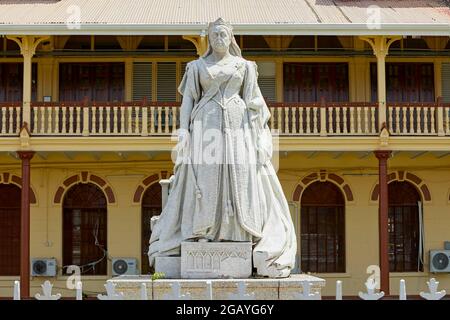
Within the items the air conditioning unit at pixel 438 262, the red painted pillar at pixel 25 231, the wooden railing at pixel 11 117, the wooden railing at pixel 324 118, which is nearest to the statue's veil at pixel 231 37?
the wooden railing at pixel 324 118

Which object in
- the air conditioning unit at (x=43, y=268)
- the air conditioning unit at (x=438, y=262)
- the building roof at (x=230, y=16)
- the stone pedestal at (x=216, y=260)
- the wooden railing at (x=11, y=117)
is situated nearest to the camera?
the stone pedestal at (x=216, y=260)

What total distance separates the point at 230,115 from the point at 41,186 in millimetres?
14601

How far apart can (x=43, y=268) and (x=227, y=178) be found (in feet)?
46.7

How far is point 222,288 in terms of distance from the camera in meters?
8.09

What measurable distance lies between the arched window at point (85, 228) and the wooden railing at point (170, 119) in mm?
2591

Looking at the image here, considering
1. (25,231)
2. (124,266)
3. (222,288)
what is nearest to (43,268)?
(124,266)

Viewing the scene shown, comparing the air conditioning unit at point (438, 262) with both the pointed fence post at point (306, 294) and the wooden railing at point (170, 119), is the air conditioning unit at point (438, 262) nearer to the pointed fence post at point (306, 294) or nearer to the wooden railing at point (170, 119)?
the wooden railing at point (170, 119)

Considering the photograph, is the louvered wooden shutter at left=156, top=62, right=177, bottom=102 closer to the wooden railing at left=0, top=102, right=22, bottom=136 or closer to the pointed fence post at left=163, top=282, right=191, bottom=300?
the wooden railing at left=0, top=102, right=22, bottom=136

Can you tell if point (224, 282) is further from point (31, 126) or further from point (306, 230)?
point (306, 230)

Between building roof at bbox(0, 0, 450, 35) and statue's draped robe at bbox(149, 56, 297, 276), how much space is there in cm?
1085

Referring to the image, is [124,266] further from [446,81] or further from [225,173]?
[225,173]

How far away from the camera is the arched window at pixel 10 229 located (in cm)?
2242

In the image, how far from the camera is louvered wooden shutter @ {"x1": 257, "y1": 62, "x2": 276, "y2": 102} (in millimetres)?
22812

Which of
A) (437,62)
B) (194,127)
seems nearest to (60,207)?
(437,62)
